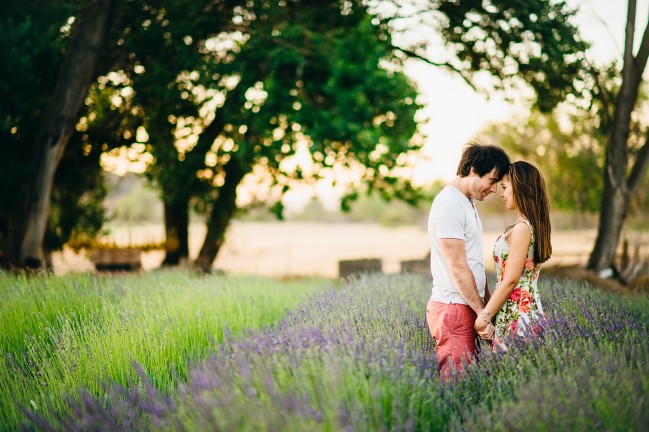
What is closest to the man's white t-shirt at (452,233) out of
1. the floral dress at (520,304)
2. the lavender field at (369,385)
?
the floral dress at (520,304)

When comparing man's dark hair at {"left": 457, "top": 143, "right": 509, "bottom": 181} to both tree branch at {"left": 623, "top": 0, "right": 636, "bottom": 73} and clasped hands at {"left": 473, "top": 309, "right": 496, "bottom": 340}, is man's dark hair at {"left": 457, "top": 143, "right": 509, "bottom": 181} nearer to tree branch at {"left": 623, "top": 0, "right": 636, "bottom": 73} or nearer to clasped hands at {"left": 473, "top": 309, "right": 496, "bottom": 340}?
clasped hands at {"left": 473, "top": 309, "right": 496, "bottom": 340}

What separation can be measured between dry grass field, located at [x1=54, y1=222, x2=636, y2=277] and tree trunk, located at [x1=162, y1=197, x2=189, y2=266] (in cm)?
53

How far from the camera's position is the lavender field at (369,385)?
92.4 inches

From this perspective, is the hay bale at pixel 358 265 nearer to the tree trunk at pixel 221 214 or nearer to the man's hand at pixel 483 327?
the tree trunk at pixel 221 214

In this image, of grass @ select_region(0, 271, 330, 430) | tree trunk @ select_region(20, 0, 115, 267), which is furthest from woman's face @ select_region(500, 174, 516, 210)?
tree trunk @ select_region(20, 0, 115, 267)

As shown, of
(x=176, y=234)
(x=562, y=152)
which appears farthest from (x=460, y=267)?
(x=562, y=152)

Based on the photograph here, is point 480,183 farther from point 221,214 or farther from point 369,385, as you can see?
point 221,214

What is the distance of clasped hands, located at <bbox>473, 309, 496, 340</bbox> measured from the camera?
3340mm

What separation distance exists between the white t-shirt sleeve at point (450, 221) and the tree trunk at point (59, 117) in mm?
8104

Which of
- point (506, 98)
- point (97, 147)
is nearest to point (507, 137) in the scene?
point (506, 98)

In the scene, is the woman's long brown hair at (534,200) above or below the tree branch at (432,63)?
below

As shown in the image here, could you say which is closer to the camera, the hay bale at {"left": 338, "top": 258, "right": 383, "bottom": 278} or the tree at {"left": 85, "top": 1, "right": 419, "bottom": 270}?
the tree at {"left": 85, "top": 1, "right": 419, "bottom": 270}

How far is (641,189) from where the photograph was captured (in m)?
27.8

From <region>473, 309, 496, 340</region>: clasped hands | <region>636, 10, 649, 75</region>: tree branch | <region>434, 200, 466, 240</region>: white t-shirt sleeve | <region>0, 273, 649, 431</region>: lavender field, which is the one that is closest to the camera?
<region>0, 273, 649, 431</region>: lavender field
